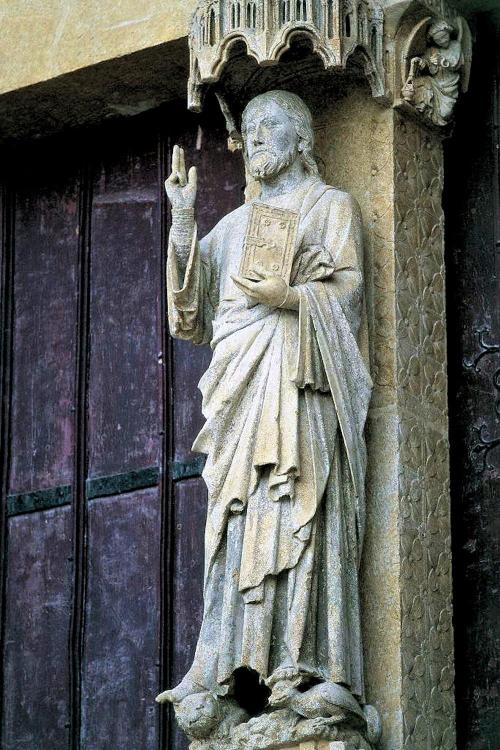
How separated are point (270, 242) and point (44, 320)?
2.13 metres

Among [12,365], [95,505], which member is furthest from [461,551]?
[12,365]

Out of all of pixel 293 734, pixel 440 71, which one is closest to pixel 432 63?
pixel 440 71

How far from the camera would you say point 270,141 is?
10.1m

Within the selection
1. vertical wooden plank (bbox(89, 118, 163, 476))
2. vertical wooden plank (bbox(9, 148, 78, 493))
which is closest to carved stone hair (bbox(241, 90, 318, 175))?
vertical wooden plank (bbox(89, 118, 163, 476))

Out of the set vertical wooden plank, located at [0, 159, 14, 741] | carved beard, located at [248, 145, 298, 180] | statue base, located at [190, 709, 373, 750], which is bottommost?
statue base, located at [190, 709, 373, 750]

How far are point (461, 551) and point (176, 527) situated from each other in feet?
4.57

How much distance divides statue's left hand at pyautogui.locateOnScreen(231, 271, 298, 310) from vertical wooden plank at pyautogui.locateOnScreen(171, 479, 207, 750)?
1.41 m

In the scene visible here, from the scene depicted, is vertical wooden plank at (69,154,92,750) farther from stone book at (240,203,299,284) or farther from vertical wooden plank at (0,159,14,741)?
stone book at (240,203,299,284)

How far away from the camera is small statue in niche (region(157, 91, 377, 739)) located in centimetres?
940

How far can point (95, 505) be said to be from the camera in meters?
11.1

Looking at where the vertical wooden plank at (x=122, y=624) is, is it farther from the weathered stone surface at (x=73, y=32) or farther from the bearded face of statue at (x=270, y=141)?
the weathered stone surface at (x=73, y=32)

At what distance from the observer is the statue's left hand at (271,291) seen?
961 centimetres

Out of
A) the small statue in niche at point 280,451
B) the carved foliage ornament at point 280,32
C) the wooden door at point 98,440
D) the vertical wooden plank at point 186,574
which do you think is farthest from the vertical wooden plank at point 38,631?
the carved foliage ornament at point 280,32

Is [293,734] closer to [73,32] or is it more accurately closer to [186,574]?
[186,574]
